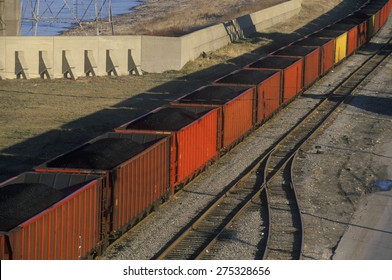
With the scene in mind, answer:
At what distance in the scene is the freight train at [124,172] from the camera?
16.0 meters

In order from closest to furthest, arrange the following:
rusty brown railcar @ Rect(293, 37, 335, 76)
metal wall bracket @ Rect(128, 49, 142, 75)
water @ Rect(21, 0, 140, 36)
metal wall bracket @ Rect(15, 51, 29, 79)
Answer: rusty brown railcar @ Rect(293, 37, 335, 76)
metal wall bracket @ Rect(15, 51, 29, 79)
metal wall bracket @ Rect(128, 49, 142, 75)
water @ Rect(21, 0, 140, 36)

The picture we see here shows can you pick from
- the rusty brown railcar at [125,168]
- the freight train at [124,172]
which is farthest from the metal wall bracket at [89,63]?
the rusty brown railcar at [125,168]

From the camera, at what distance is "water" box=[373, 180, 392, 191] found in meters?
27.1

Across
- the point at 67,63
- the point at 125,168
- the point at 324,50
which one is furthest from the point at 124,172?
the point at 67,63

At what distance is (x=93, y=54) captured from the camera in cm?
5381

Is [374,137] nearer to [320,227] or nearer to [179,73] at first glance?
[320,227]

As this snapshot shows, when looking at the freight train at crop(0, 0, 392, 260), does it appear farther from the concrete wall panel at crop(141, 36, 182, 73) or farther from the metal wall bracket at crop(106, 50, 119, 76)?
the metal wall bracket at crop(106, 50, 119, 76)

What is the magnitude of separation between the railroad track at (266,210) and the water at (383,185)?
9.72 feet

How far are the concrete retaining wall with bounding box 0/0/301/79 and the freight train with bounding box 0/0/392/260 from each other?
58.3 ft

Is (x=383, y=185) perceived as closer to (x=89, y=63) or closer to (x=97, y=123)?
(x=97, y=123)

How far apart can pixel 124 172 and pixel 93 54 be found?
3500 centimetres

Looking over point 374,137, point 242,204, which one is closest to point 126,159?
point 242,204

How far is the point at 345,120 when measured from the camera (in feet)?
125

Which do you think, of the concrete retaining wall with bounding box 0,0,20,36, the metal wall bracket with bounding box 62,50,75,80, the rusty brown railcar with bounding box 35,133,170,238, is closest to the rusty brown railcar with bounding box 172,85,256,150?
the rusty brown railcar with bounding box 35,133,170,238
